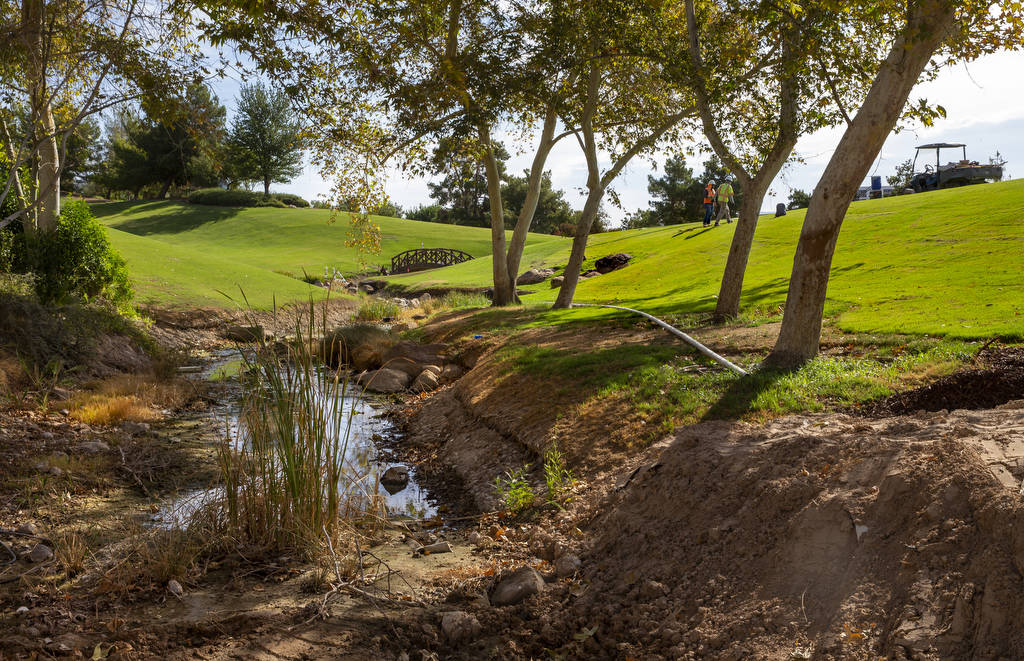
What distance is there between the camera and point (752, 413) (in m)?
7.05

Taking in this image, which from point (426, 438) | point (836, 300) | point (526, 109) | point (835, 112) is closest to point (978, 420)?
point (426, 438)

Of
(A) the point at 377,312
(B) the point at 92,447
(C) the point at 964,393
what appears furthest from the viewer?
(A) the point at 377,312

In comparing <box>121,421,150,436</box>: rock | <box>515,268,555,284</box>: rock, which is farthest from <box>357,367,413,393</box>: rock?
<box>515,268,555,284</box>: rock

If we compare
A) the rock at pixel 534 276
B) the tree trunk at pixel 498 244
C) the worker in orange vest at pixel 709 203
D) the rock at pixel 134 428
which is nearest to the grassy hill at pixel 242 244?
the tree trunk at pixel 498 244

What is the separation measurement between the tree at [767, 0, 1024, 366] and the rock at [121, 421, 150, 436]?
8515 mm

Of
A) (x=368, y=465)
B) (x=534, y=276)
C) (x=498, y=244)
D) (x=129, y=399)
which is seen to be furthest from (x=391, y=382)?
(x=534, y=276)

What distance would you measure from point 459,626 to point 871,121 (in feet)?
21.7

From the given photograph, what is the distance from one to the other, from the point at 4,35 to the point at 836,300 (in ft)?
46.9

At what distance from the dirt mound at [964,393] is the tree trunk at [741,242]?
590 centimetres

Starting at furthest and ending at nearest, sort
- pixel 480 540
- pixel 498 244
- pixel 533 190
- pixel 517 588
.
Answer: pixel 498 244 → pixel 533 190 → pixel 480 540 → pixel 517 588

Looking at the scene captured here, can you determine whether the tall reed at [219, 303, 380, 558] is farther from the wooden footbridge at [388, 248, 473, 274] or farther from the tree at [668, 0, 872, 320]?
the wooden footbridge at [388, 248, 473, 274]

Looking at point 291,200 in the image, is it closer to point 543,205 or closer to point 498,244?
point 543,205

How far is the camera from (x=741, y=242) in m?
12.6

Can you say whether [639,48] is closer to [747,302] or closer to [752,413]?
[747,302]
